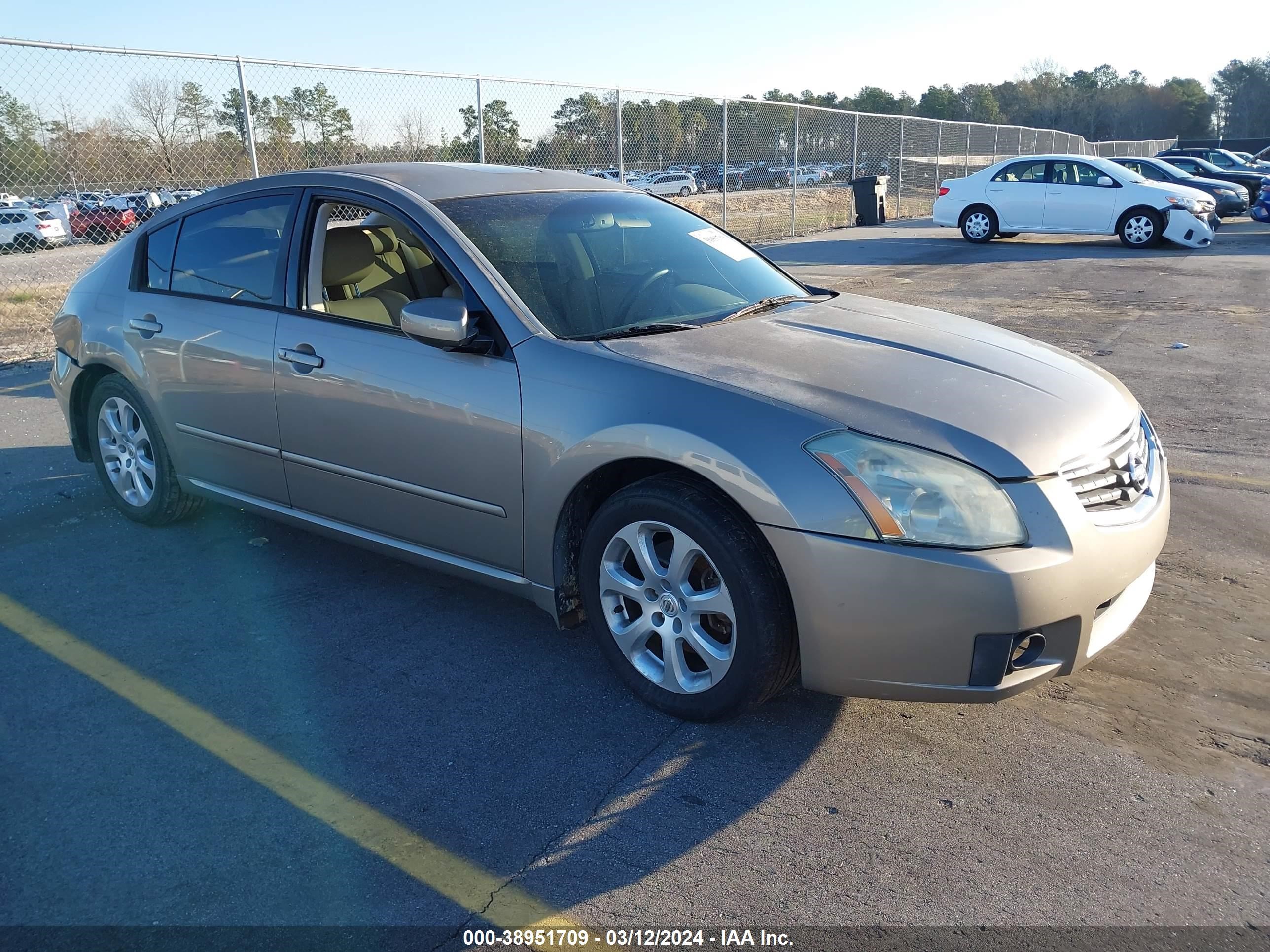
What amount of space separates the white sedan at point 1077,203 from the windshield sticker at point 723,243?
1513 cm

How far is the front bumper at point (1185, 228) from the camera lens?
1720 cm

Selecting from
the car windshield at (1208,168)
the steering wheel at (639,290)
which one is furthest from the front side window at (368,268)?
the car windshield at (1208,168)

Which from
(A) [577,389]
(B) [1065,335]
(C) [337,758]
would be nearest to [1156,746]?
(A) [577,389]

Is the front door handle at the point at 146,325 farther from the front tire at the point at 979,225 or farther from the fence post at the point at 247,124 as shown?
the front tire at the point at 979,225

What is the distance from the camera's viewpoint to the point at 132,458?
4844mm

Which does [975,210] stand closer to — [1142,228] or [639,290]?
[1142,228]

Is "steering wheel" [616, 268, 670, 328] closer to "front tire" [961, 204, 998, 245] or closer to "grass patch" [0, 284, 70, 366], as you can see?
"grass patch" [0, 284, 70, 366]

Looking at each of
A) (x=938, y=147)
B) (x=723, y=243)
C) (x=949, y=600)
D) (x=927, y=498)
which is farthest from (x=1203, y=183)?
(x=949, y=600)

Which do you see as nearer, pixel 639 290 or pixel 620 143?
pixel 639 290

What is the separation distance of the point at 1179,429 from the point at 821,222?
17137 millimetres

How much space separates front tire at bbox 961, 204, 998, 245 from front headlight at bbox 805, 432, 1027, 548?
57.6 feet

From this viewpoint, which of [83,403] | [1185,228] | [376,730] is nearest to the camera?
[376,730]

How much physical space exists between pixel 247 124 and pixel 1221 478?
8424 mm

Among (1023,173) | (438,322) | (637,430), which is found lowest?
(637,430)
